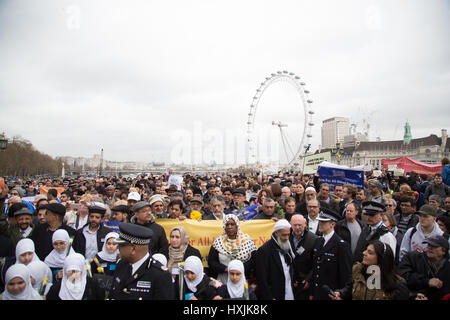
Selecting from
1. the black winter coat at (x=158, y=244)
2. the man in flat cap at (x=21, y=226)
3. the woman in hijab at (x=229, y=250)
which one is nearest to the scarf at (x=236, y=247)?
the woman in hijab at (x=229, y=250)

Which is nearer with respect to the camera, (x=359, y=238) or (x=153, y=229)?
(x=359, y=238)

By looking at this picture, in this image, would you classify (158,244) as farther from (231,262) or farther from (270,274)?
(270,274)

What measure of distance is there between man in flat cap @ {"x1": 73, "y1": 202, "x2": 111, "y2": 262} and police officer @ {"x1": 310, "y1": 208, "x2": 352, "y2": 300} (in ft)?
12.2

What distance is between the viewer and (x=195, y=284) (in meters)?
4.10

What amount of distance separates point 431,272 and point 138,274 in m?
3.92

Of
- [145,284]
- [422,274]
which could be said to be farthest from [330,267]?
[145,284]

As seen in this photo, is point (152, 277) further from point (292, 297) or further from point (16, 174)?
point (16, 174)

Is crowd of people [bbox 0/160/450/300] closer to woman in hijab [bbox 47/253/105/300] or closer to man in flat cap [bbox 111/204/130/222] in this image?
woman in hijab [bbox 47/253/105/300]

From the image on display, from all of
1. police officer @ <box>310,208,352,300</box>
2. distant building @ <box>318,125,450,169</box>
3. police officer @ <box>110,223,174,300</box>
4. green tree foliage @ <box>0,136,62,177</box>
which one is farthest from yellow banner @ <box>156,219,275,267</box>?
distant building @ <box>318,125,450,169</box>

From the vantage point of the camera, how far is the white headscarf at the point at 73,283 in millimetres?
3830

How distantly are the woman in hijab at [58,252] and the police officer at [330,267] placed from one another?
388 cm

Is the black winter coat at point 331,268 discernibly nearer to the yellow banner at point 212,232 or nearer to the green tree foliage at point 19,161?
the yellow banner at point 212,232
